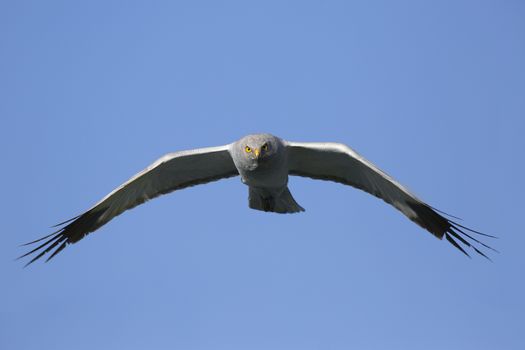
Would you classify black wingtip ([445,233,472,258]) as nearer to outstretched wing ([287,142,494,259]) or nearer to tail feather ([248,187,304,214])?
outstretched wing ([287,142,494,259])

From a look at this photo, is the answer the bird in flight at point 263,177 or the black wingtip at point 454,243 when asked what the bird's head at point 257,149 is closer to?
the bird in flight at point 263,177

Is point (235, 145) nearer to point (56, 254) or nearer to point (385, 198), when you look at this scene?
point (385, 198)

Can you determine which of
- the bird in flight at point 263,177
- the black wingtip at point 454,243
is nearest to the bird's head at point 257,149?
the bird in flight at point 263,177

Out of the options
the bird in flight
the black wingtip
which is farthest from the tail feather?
the black wingtip

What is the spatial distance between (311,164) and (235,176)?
1.30 m

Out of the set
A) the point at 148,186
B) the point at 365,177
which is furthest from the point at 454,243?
the point at 148,186

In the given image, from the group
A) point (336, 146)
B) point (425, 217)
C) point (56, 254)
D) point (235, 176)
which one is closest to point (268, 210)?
point (235, 176)

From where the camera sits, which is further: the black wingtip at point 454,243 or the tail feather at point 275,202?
the tail feather at point 275,202

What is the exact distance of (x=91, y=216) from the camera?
12.9 metres

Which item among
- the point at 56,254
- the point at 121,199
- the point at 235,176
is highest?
the point at 235,176

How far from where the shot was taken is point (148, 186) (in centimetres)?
1284

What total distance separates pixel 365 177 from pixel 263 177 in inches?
65.7

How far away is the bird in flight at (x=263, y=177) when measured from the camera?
11.8m

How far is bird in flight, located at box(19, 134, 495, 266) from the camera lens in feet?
38.8
